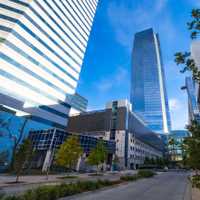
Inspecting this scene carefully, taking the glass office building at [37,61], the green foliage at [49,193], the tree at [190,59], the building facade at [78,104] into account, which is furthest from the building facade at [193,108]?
the building facade at [78,104]

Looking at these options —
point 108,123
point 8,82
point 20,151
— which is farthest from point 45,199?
point 108,123

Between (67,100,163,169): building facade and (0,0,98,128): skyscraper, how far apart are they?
99.9 ft

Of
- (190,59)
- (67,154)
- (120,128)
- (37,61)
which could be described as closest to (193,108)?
(120,128)

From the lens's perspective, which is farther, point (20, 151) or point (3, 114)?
point (3, 114)

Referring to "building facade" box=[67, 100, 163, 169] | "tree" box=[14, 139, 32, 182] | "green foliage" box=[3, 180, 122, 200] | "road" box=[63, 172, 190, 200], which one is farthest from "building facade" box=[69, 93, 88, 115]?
Result: "green foliage" box=[3, 180, 122, 200]

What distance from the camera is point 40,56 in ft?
187

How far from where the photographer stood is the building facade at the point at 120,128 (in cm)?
8206

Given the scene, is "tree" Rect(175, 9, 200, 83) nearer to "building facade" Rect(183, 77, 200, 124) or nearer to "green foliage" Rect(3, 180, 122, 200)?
"building facade" Rect(183, 77, 200, 124)

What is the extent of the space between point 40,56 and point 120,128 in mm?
51520

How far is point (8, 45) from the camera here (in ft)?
155

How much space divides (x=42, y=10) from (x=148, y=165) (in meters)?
91.8

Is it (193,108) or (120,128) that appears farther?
(193,108)

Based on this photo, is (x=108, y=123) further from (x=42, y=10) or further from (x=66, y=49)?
(x=42, y=10)

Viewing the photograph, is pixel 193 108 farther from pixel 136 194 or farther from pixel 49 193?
pixel 49 193
